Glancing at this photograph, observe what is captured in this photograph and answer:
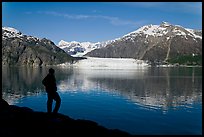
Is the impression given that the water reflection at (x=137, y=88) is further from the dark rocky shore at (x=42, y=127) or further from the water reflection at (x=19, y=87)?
the dark rocky shore at (x=42, y=127)

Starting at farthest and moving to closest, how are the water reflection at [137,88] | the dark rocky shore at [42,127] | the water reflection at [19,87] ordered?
the water reflection at [19,87]
the water reflection at [137,88]
the dark rocky shore at [42,127]

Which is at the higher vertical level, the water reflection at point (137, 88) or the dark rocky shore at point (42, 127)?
the dark rocky shore at point (42, 127)

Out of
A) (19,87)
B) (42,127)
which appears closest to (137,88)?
(19,87)

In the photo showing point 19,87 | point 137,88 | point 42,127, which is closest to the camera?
point 42,127

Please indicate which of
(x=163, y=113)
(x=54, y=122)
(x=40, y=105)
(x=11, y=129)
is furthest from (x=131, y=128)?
(x=40, y=105)

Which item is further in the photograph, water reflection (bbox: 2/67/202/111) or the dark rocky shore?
water reflection (bbox: 2/67/202/111)

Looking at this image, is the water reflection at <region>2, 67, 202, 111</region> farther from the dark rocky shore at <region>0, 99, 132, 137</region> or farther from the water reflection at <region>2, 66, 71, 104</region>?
the dark rocky shore at <region>0, 99, 132, 137</region>

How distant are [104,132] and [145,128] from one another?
396 inches

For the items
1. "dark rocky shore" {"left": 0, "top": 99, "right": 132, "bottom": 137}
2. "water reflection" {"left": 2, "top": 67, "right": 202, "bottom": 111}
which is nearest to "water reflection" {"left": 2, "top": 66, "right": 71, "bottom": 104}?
"water reflection" {"left": 2, "top": 67, "right": 202, "bottom": 111}

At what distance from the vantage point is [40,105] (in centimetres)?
3616

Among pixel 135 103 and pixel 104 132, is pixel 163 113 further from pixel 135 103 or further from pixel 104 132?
pixel 104 132

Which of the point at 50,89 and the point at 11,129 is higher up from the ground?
the point at 50,89

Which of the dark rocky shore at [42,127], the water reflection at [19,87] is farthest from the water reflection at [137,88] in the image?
the dark rocky shore at [42,127]

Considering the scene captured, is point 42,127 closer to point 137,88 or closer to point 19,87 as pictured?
point 137,88
